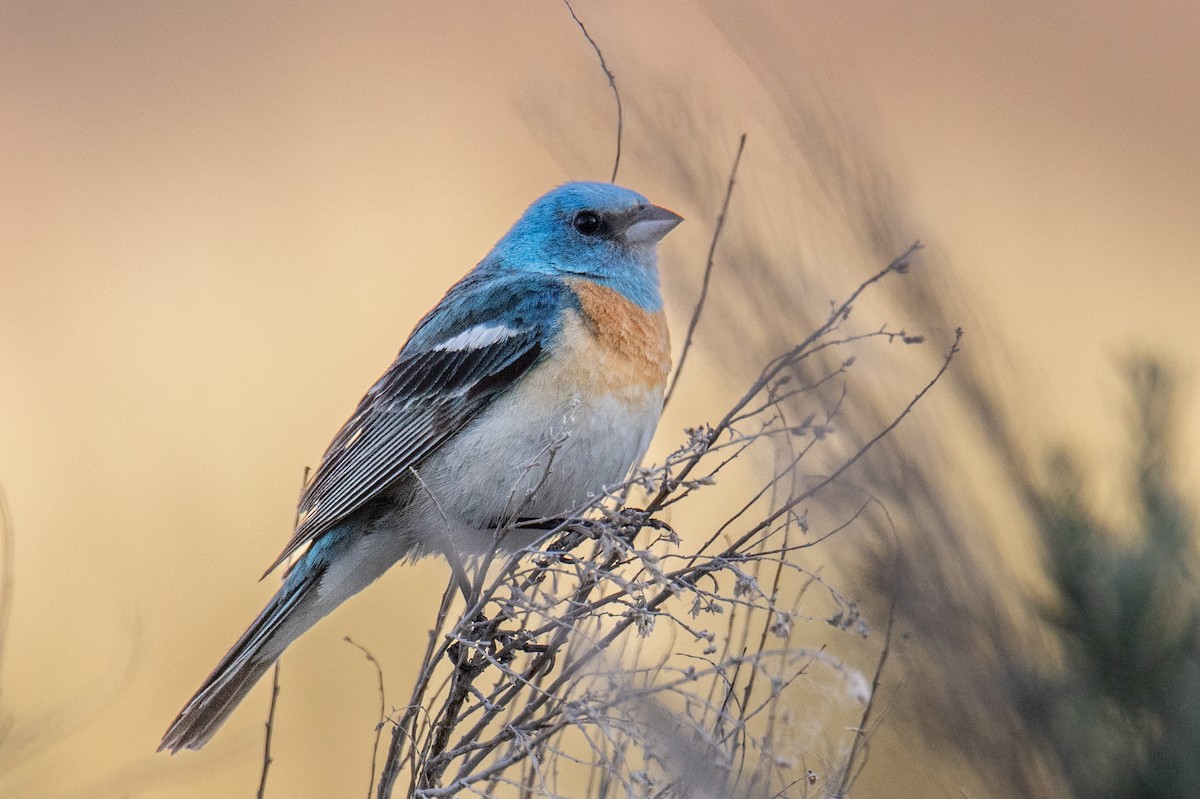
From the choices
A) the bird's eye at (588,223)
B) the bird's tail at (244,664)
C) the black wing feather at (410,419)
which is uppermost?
the bird's eye at (588,223)

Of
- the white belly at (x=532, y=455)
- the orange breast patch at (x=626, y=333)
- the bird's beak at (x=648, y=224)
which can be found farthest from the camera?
the bird's beak at (x=648, y=224)

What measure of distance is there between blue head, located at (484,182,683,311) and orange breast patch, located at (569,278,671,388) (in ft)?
0.25

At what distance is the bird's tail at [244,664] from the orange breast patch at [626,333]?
927 millimetres

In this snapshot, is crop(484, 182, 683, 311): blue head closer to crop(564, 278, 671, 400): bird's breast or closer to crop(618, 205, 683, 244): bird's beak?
crop(618, 205, 683, 244): bird's beak

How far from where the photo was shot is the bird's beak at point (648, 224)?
11.0ft

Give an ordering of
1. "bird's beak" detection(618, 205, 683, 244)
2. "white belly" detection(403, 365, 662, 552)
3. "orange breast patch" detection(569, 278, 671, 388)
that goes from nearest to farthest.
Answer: "white belly" detection(403, 365, 662, 552), "orange breast patch" detection(569, 278, 671, 388), "bird's beak" detection(618, 205, 683, 244)

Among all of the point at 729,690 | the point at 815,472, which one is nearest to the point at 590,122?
the point at 815,472

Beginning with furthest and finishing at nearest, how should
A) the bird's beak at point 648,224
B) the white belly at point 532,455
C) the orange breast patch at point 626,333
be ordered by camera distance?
the bird's beak at point 648,224 → the orange breast patch at point 626,333 → the white belly at point 532,455

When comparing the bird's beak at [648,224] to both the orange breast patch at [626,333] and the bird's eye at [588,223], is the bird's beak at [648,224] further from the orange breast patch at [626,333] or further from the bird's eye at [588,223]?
the orange breast patch at [626,333]

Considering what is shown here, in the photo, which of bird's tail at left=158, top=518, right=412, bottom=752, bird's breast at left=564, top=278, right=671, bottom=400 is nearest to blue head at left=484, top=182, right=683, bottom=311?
bird's breast at left=564, top=278, right=671, bottom=400

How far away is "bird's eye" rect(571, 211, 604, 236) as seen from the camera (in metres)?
3.45

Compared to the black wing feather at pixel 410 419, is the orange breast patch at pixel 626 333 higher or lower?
lower

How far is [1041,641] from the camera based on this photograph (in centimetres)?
159

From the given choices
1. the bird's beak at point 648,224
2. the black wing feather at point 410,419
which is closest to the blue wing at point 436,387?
the black wing feather at point 410,419
